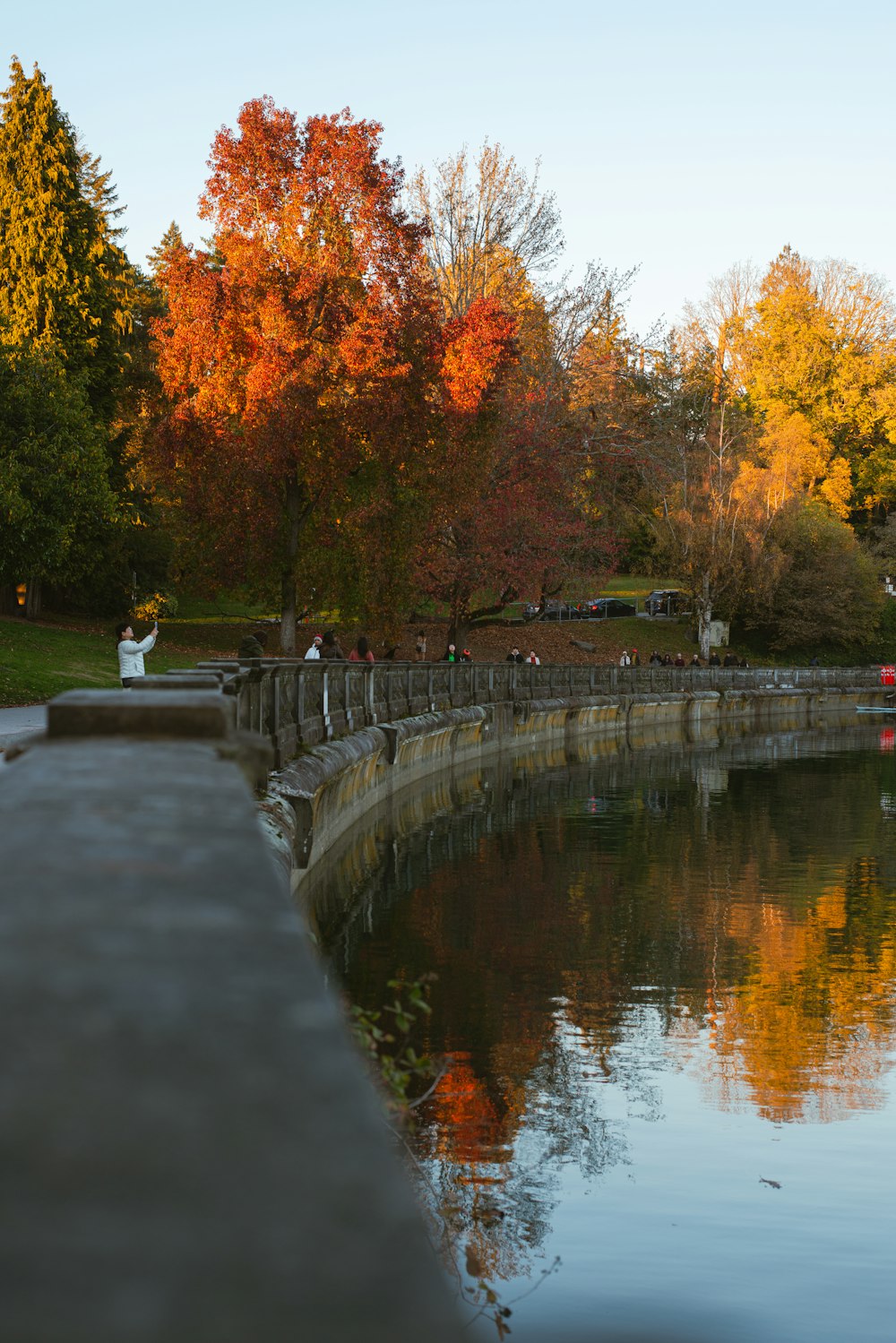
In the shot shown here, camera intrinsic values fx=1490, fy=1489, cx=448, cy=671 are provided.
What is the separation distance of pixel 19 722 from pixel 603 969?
36.2ft

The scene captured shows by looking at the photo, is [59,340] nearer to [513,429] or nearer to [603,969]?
[513,429]

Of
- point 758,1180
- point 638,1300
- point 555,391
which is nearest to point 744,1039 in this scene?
point 758,1180

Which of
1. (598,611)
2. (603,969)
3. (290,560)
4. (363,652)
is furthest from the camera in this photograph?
(598,611)

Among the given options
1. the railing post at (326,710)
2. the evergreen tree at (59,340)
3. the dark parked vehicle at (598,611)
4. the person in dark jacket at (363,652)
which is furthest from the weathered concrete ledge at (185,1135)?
the dark parked vehicle at (598,611)

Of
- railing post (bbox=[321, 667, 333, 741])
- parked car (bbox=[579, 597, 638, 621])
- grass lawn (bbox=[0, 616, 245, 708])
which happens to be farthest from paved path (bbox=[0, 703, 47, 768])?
parked car (bbox=[579, 597, 638, 621])

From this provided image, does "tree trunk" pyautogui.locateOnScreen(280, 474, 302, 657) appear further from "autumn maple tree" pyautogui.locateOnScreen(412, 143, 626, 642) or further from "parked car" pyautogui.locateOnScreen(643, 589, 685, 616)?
"parked car" pyautogui.locateOnScreen(643, 589, 685, 616)

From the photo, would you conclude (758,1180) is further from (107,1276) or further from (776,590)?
(776,590)

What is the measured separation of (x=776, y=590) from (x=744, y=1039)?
212 ft

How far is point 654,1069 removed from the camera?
430 inches

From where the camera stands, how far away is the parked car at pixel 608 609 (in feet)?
260

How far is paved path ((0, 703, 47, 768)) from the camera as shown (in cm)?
1800

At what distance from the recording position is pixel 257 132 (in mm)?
30359

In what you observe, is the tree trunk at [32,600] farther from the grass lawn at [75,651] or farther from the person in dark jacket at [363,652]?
the person in dark jacket at [363,652]

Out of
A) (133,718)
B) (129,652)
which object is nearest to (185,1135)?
(133,718)
